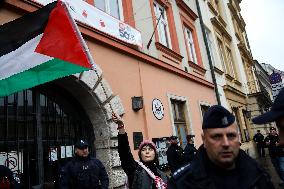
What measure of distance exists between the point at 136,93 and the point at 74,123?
1.77 metres

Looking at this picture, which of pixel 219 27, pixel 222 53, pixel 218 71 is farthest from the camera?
pixel 222 53

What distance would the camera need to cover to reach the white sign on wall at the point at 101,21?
549 cm

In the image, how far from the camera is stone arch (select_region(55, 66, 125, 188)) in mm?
5469

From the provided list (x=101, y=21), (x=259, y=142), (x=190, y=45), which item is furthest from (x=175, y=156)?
(x=259, y=142)

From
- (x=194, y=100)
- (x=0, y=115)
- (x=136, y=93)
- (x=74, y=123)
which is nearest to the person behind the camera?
(x=0, y=115)

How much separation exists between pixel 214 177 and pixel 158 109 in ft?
19.0

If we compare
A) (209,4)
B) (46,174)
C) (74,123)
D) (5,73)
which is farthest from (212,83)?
(5,73)

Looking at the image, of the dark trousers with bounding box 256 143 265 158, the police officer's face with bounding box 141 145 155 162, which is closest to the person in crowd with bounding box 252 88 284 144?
the police officer's face with bounding box 141 145 155 162

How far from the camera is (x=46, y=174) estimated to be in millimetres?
4793

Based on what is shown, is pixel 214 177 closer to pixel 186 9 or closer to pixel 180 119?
pixel 180 119

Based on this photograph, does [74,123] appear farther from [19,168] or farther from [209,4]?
[209,4]

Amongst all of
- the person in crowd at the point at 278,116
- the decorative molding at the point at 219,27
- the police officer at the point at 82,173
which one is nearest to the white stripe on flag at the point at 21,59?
the police officer at the point at 82,173

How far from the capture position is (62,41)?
3260mm

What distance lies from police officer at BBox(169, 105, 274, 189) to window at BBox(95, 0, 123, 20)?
544cm
